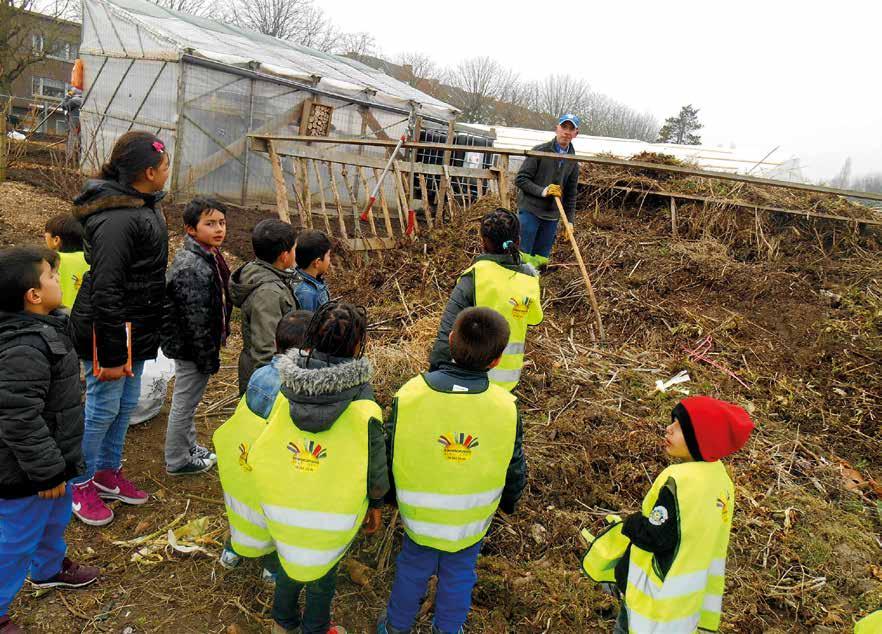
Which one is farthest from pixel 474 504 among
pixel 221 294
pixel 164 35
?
pixel 164 35

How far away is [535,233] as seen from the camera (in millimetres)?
5434

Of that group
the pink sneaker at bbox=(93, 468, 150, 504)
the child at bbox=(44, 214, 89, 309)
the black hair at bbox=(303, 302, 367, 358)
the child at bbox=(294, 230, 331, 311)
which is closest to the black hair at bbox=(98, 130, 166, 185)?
the child at bbox=(294, 230, 331, 311)

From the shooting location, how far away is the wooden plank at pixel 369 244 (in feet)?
22.3

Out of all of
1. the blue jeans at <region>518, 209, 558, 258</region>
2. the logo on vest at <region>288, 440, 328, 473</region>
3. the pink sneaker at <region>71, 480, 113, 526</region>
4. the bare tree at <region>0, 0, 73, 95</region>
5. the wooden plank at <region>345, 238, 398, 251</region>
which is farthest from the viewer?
the bare tree at <region>0, 0, 73, 95</region>

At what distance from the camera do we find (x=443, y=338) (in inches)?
120

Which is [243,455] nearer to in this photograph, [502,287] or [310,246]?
[310,246]

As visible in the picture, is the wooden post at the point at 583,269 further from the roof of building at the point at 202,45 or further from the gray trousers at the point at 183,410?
the roof of building at the point at 202,45

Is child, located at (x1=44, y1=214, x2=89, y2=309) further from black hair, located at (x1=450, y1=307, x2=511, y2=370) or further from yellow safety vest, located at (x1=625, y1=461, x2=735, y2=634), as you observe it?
yellow safety vest, located at (x1=625, y1=461, x2=735, y2=634)

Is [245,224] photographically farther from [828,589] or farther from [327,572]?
[828,589]

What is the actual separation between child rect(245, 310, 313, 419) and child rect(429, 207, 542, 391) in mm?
996

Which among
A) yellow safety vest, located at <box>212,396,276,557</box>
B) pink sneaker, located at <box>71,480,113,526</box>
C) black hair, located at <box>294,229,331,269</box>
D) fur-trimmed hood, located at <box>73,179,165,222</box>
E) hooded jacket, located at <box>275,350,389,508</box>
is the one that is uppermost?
fur-trimmed hood, located at <box>73,179,165,222</box>

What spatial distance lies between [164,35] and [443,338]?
430 inches

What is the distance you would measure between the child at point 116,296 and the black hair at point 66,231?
1000 millimetres

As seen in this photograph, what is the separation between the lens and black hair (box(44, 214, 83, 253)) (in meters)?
3.55
